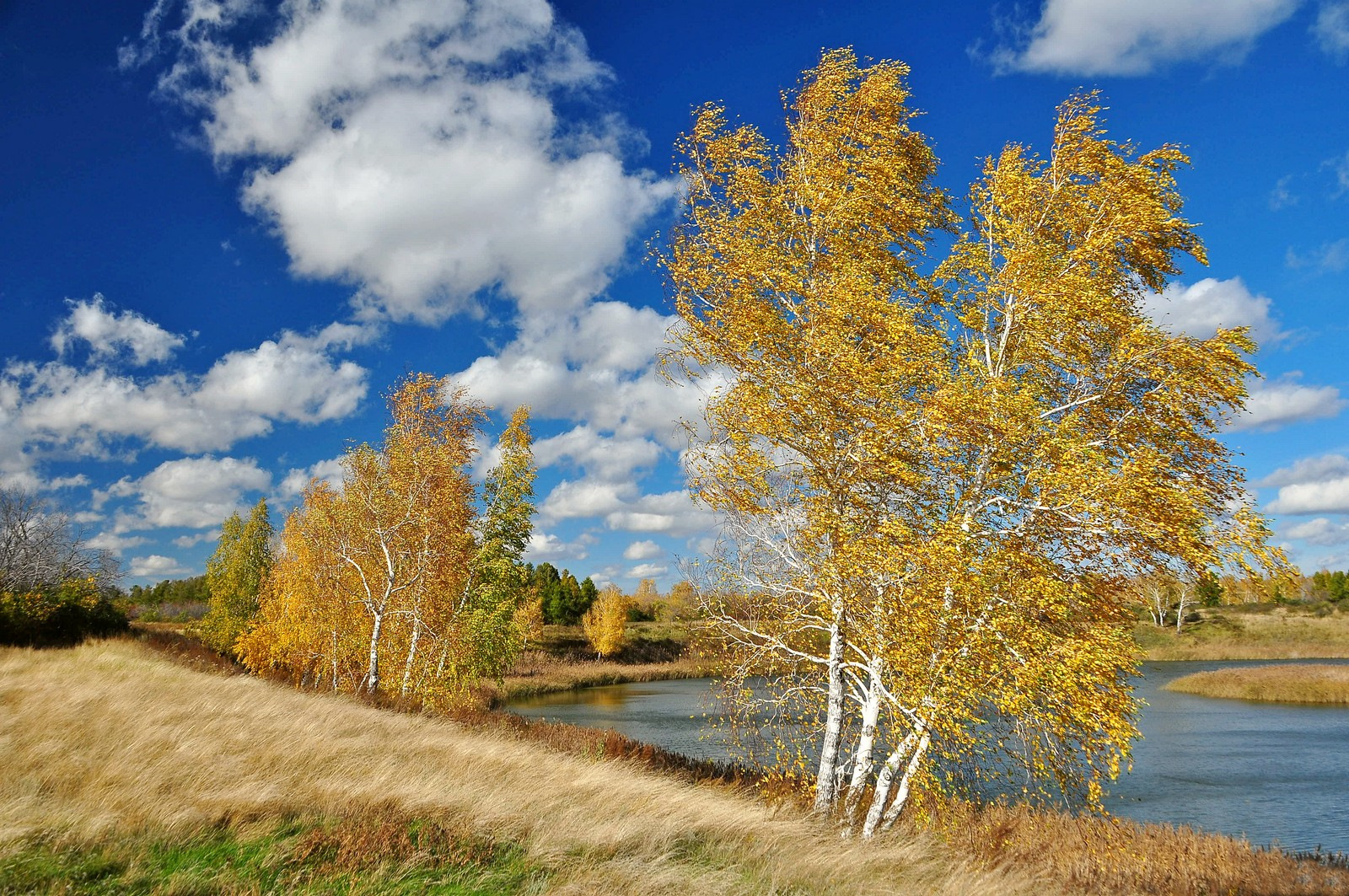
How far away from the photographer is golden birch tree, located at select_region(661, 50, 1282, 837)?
8.28m

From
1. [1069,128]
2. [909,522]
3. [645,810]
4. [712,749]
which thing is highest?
[1069,128]

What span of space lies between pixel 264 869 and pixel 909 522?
7984 mm

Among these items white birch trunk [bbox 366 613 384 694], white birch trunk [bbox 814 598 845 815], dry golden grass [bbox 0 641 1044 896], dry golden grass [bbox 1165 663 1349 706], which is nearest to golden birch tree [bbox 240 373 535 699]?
white birch trunk [bbox 366 613 384 694]

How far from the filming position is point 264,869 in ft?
18.8

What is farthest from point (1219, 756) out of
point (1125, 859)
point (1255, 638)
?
point (1255, 638)

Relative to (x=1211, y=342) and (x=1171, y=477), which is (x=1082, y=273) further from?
(x=1171, y=477)

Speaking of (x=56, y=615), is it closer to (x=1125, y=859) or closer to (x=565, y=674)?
(x=565, y=674)

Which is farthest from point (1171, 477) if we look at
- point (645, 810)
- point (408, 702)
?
point (408, 702)

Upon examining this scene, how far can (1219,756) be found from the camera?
2617 centimetres

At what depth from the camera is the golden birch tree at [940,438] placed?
828cm

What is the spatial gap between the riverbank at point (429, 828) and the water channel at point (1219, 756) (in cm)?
183

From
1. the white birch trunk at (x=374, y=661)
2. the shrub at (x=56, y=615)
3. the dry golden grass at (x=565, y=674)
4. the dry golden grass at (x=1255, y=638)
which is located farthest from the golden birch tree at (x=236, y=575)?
the dry golden grass at (x=1255, y=638)

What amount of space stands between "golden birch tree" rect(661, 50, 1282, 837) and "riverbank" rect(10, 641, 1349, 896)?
5.34 feet

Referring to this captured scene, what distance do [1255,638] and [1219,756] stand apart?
64.9 meters
